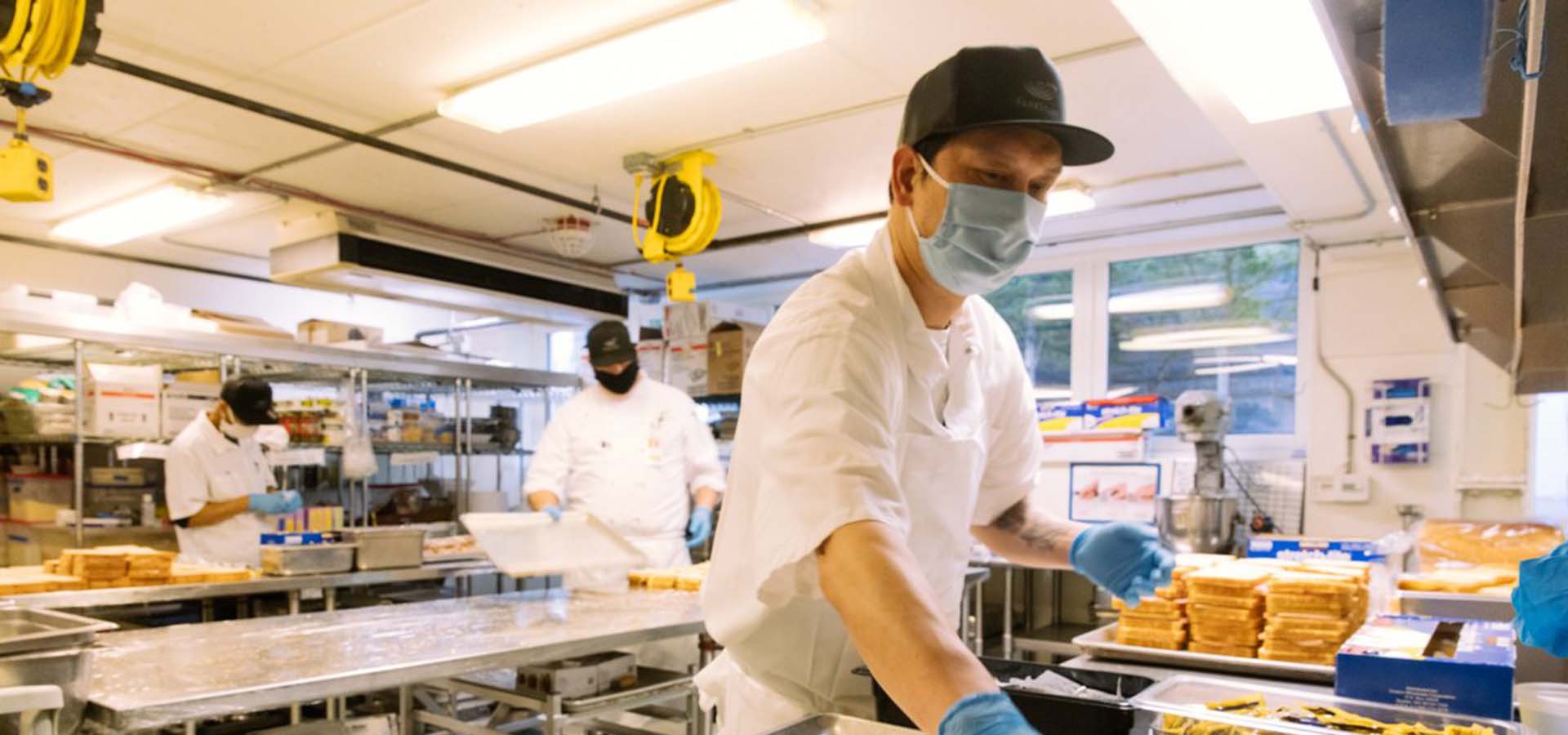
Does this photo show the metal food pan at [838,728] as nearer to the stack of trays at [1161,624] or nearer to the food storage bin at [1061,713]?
the food storage bin at [1061,713]

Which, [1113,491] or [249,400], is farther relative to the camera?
[1113,491]

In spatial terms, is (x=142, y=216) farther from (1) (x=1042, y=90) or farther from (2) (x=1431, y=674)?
(2) (x=1431, y=674)

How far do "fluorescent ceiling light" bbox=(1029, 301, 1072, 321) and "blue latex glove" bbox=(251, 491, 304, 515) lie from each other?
4590 millimetres

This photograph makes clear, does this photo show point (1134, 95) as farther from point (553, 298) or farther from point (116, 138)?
point (116, 138)

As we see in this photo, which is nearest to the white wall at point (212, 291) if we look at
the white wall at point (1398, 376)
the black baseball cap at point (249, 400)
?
the black baseball cap at point (249, 400)

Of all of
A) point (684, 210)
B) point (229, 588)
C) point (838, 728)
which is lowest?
point (229, 588)

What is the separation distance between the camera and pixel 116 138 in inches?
171

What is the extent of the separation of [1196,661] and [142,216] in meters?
5.65

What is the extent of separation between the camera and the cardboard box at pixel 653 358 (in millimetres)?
7016

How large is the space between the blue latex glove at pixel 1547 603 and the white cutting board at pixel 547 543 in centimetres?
295

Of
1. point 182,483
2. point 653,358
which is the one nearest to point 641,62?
point 182,483

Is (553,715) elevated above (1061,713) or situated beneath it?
situated beneath

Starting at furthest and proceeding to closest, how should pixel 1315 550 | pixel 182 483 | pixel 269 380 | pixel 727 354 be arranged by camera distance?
pixel 727 354
pixel 269 380
pixel 182 483
pixel 1315 550

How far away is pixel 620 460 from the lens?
460cm
